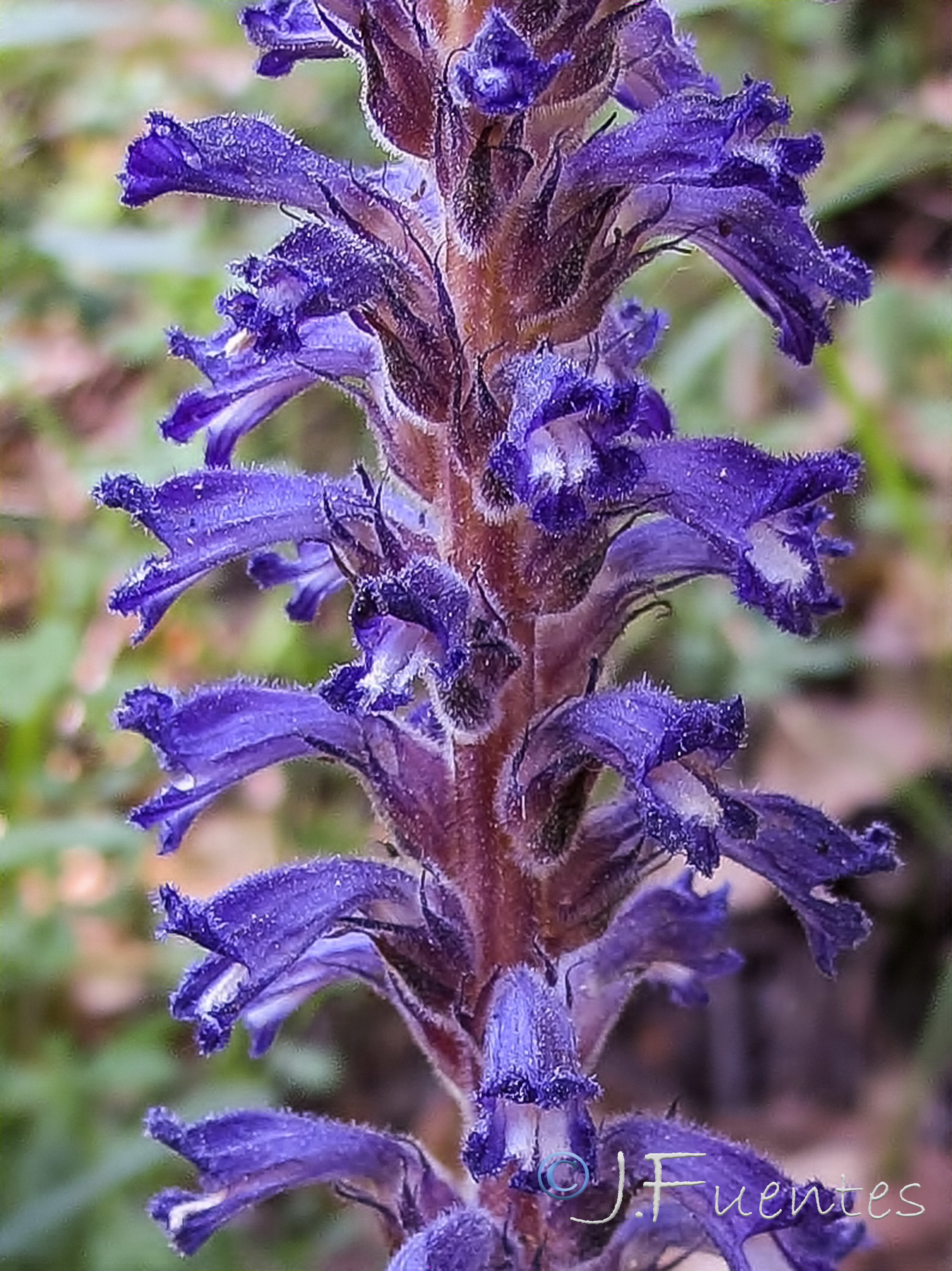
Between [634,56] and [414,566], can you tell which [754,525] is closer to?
[414,566]

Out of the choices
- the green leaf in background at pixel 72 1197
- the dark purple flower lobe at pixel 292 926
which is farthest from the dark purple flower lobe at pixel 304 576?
the green leaf in background at pixel 72 1197

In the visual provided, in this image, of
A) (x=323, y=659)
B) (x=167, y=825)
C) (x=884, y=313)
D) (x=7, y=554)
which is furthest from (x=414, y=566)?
(x=7, y=554)

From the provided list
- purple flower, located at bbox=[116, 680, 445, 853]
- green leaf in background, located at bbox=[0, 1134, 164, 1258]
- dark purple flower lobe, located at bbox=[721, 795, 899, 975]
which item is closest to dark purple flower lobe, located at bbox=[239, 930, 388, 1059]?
purple flower, located at bbox=[116, 680, 445, 853]

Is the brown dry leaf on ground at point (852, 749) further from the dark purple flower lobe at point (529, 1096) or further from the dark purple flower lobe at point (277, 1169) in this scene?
the dark purple flower lobe at point (529, 1096)

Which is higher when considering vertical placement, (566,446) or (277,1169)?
(566,446)

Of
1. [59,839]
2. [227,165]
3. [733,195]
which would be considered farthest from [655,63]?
[59,839]

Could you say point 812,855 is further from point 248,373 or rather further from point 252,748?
point 248,373
